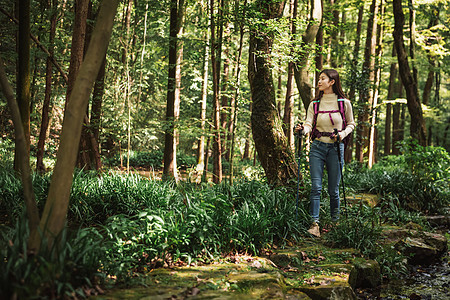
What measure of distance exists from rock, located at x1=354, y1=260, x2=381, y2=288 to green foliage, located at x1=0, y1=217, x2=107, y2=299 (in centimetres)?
292

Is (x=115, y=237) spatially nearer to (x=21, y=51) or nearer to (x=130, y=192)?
(x=130, y=192)

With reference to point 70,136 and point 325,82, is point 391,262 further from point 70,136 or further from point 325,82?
point 70,136

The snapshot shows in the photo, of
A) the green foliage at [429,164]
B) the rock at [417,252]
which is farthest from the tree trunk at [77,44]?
the green foliage at [429,164]

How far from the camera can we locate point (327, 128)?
503cm

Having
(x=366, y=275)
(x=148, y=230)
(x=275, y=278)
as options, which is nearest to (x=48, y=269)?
(x=148, y=230)

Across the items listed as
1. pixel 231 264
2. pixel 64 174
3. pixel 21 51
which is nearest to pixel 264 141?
pixel 231 264

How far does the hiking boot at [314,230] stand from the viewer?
4.95 m

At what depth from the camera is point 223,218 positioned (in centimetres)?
408

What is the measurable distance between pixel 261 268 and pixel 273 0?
15.7 feet

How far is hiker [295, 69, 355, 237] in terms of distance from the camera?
16.4ft

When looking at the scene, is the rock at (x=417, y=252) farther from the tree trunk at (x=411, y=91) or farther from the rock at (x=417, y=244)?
the tree trunk at (x=411, y=91)

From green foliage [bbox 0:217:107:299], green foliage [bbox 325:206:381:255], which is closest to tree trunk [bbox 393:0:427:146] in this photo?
green foliage [bbox 325:206:381:255]

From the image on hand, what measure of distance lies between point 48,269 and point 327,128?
405cm

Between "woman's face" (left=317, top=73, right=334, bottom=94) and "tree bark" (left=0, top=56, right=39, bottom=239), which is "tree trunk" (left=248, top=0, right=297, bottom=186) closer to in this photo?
"woman's face" (left=317, top=73, right=334, bottom=94)
